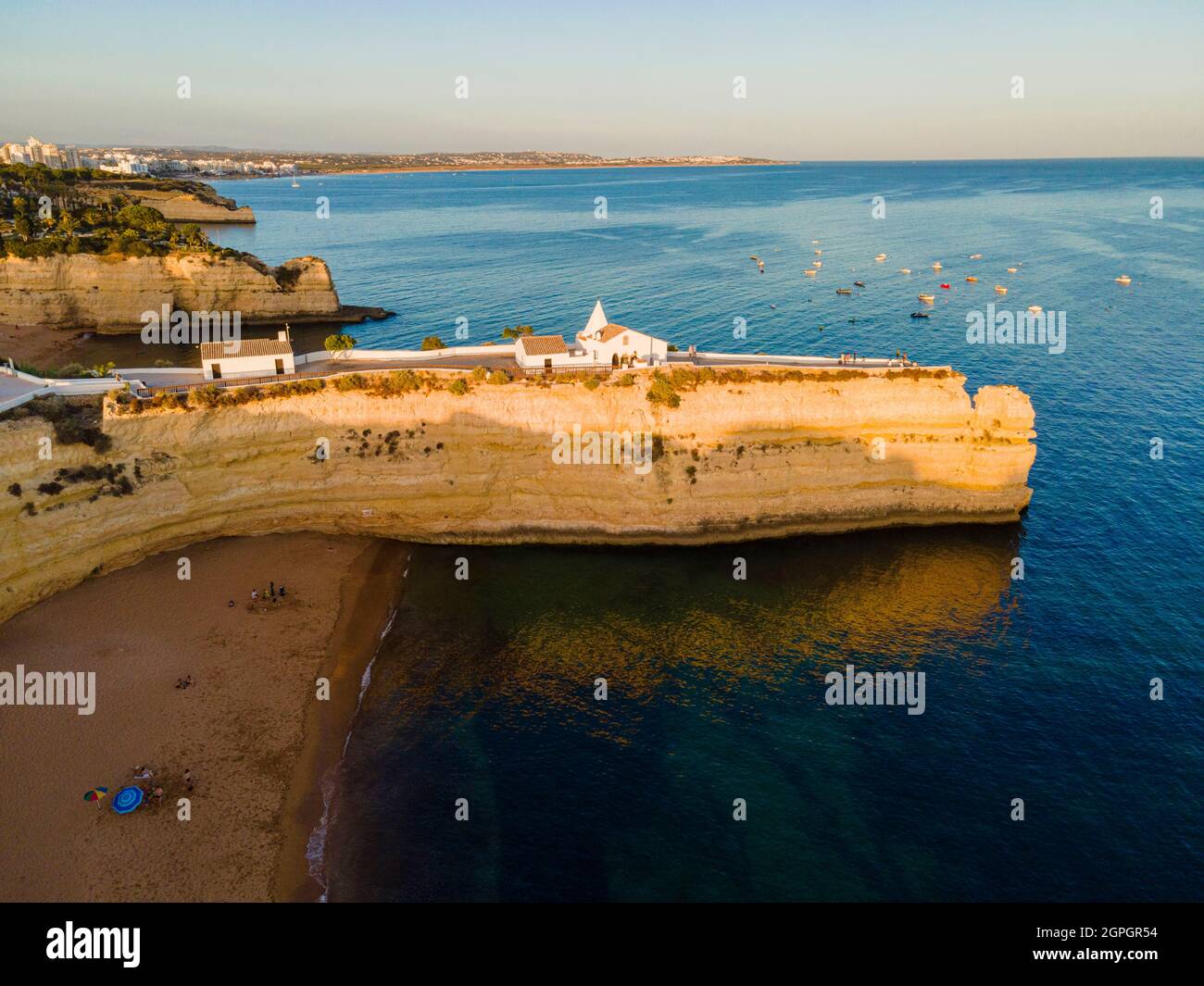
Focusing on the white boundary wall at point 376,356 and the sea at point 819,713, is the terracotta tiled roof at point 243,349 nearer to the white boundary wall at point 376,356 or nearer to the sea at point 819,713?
the white boundary wall at point 376,356

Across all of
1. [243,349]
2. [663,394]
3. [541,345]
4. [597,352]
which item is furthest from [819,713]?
[243,349]

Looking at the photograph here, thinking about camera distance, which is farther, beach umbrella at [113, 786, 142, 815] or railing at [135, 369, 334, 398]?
railing at [135, 369, 334, 398]

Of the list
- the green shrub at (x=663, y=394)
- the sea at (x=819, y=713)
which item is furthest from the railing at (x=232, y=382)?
the green shrub at (x=663, y=394)

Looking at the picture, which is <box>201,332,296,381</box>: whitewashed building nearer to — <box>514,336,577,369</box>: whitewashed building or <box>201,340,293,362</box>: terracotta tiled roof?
<box>201,340,293,362</box>: terracotta tiled roof

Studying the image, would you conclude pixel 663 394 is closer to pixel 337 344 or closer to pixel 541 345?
pixel 541 345

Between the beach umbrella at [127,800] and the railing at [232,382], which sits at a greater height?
the railing at [232,382]

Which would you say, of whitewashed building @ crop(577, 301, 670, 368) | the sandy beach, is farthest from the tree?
whitewashed building @ crop(577, 301, 670, 368)
